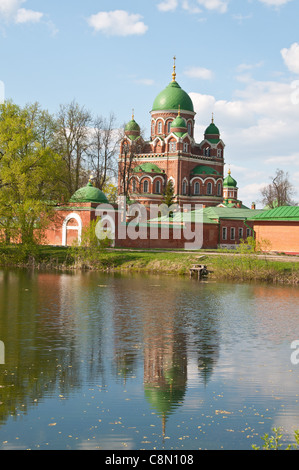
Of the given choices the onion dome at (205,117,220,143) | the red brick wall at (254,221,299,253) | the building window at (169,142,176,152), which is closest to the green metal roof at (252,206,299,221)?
the red brick wall at (254,221,299,253)

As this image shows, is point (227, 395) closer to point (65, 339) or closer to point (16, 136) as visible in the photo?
point (65, 339)

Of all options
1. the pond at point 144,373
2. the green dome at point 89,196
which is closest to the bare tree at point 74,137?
the green dome at point 89,196

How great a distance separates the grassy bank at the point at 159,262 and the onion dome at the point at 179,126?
88.0 feet

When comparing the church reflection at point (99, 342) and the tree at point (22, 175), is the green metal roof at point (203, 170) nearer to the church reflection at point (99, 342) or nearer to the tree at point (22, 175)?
the tree at point (22, 175)

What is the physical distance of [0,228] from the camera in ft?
111

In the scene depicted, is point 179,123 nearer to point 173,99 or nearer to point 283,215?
point 173,99

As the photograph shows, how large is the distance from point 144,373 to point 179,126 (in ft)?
172

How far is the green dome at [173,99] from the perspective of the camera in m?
63.2

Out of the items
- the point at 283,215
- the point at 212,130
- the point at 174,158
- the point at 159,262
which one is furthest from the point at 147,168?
the point at 159,262

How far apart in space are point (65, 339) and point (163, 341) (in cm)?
222

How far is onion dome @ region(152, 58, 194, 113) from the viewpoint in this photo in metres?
63.2

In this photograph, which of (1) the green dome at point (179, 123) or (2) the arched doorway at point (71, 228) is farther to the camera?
(1) the green dome at point (179, 123)

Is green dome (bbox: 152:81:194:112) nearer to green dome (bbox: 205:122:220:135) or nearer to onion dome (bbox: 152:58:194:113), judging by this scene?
onion dome (bbox: 152:58:194:113)

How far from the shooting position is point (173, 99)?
2490 inches
